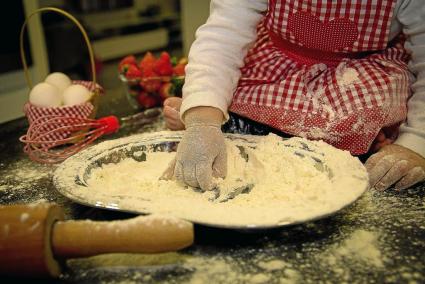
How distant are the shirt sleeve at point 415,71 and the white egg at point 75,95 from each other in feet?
2.60

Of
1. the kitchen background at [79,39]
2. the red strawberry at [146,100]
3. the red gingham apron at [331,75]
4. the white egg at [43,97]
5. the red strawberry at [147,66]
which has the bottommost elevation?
the kitchen background at [79,39]

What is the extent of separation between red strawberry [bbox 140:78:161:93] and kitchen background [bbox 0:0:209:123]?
222 mm

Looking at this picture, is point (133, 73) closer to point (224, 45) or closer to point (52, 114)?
point (52, 114)

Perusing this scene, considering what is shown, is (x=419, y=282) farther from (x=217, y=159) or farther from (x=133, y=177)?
(x=133, y=177)

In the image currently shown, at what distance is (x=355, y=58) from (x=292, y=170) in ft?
1.12

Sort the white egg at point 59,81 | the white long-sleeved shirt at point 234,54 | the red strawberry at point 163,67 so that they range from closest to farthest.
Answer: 1. the white long-sleeved shirt at point 234,54
2. the white egg at point 59,81
3. the red strawberry at point 163,67

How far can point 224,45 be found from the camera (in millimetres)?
1033

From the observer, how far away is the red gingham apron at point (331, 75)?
0.96 m

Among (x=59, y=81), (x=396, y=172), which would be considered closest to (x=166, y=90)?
(x=59, y=81)

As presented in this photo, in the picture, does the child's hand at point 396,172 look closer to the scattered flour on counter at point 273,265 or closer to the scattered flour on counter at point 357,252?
the scattered flour on counter at point 357,252

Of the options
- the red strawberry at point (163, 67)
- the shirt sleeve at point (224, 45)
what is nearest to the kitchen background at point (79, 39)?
the red strawberry at point (163, 67)

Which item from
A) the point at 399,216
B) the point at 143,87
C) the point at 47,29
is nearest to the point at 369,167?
the point at 399,216

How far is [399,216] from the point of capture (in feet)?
2.55

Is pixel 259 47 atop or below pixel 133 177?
atop
